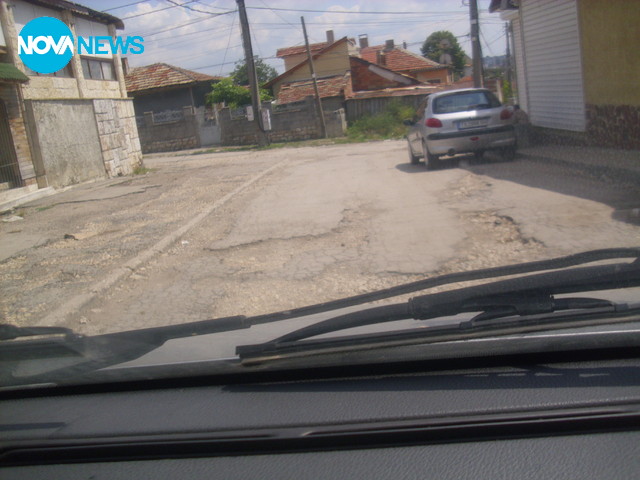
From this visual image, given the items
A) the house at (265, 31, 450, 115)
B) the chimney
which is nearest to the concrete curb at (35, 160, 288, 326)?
the house at (265, 31, 450, 115)

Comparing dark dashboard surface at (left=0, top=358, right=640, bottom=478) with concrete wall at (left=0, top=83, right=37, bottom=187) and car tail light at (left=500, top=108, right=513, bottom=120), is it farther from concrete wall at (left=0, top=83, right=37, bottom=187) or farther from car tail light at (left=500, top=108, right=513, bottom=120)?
concrete wall at (left=0, top=83, right=37, bottom=187)

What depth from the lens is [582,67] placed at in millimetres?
13414

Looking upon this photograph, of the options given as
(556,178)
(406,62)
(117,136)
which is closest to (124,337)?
(556,178)

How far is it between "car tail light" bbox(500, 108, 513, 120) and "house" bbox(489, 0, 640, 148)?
1752 mm

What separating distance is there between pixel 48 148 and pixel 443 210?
39.7 ft

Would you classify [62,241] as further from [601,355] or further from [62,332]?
[601,355]

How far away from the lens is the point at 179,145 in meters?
38.2

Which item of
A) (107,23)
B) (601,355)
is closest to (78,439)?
(601,355)

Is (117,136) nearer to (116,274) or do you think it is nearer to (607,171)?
(116,274)

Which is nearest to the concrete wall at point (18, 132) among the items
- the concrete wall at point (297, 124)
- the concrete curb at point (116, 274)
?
the concrete curb at point (116, 274)

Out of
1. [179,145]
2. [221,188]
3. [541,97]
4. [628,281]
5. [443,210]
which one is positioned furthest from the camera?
[179,145]

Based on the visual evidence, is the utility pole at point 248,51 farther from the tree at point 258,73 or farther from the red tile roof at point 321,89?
the tree at point 258,73

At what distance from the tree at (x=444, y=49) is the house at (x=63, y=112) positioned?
55603 millimetres

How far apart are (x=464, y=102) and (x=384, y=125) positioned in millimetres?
19018
